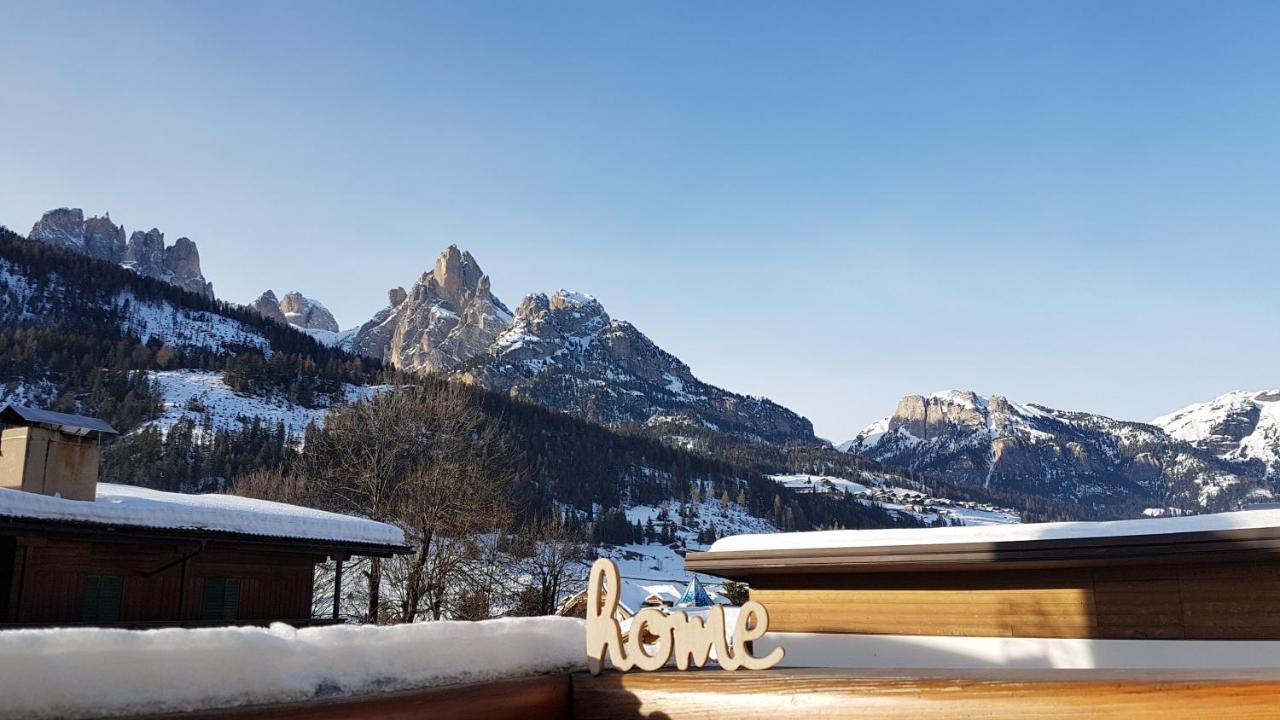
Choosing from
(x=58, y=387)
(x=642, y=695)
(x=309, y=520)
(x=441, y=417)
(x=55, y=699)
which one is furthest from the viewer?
(x=58, y=387)

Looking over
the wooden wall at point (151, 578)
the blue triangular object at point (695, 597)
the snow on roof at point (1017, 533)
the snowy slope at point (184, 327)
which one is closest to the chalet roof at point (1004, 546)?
the snow on roof at point (1017, 533)

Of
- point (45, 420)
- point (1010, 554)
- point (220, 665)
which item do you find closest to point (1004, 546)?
point (1010, 554)

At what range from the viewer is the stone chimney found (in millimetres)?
12742

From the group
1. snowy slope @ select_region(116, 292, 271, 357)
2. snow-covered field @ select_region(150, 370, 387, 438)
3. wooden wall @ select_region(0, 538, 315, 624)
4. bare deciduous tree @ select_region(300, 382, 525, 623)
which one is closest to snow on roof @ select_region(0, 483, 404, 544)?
wooden wall @ select_region(0, 538, 315, 624)

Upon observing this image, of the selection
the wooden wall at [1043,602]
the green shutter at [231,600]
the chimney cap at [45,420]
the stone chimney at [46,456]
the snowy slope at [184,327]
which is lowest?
the green shutter at [231,600]

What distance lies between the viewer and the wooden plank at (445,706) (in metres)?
1.52

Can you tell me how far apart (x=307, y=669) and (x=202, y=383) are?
121 m

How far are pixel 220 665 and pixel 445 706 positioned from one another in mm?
483

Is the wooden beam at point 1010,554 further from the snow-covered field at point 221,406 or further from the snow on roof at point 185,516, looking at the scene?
the snow-covered field at point 221,406

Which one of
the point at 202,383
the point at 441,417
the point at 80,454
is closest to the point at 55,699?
the point at 80,454

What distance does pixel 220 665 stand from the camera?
4.93ft

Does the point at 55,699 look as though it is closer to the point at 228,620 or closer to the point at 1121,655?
the point at 1121,655

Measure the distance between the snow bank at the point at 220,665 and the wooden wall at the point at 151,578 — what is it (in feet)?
39.3

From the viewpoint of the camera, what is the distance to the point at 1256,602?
9.26 meters
